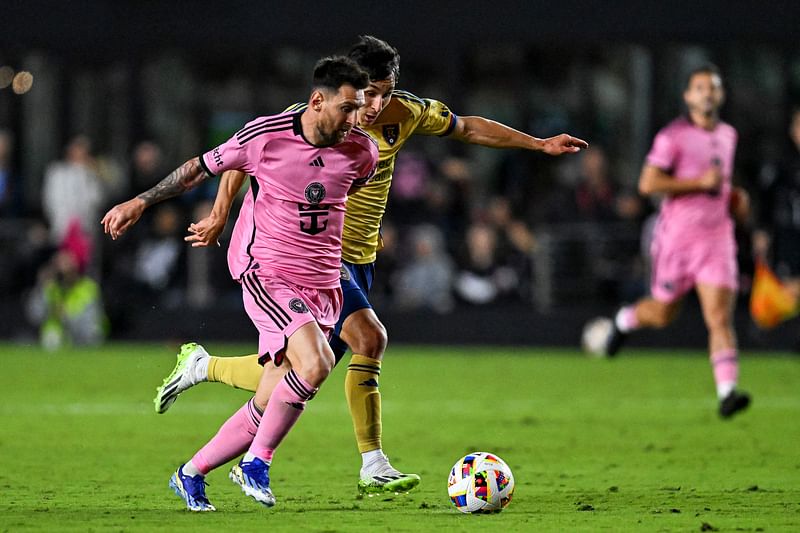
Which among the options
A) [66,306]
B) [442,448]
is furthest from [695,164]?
[66,306]

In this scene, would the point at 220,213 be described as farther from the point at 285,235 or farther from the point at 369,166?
the point at 369,166

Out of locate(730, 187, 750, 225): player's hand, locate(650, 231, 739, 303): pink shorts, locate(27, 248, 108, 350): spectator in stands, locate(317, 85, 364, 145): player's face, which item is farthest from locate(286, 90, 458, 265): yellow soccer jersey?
locate(27, 248, 108, 350): spectator in stands

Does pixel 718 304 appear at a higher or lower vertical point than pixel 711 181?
lower

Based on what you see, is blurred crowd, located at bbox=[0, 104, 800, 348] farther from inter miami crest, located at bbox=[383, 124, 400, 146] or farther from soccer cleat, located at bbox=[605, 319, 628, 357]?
inter miami crest, located at bbox=[383, 124, 400, 146]

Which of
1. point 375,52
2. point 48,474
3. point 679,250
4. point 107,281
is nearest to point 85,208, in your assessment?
point 107,281

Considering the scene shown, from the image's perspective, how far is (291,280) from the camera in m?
6.78

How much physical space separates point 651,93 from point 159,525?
1559 centimetres

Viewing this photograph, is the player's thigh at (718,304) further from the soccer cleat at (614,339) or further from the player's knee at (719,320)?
the soccer cleat at (614,339)

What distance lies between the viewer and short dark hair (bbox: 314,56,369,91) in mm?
6535

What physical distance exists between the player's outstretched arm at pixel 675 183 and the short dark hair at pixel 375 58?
4107 mm

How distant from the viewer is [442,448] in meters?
9.40

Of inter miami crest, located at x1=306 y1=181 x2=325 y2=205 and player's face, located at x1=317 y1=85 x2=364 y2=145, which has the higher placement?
player's face, located at x1=317 y1=85 x2=364 y2=145

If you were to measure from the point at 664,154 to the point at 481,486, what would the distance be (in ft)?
15.8

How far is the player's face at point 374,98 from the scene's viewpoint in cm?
697
